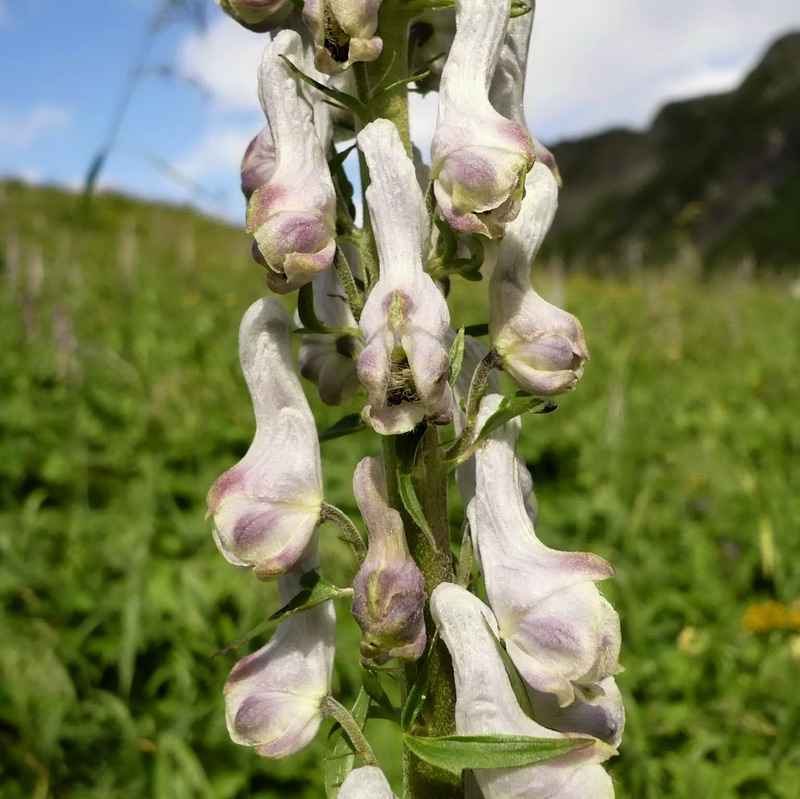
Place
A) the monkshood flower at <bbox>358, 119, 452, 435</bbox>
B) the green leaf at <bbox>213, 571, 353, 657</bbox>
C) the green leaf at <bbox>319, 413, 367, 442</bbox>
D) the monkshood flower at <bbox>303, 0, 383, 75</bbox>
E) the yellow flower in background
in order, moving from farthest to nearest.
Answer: the yellow flower in background, the green leaf at <bbox>319, 413, 367, 442</bbox>, the green leaf at <bbox>213, 571, 353, 657</bbox>, the monkshood flower at <bbox>303, 0, 383, 75</bbox>, the monkshood flower at <bbox>358, 119, 452, 435</bbox>

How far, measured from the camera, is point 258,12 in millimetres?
1364

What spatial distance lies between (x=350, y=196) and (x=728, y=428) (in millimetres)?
4269

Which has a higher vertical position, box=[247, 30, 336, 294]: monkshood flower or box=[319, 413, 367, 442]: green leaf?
box=[247, 30, 336, 294]: monkshood flower

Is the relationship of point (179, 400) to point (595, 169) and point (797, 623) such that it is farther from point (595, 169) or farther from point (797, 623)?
point (595, 169)

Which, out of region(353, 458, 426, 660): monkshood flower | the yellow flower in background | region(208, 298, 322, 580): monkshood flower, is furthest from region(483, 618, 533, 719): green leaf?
the yellow flower in background

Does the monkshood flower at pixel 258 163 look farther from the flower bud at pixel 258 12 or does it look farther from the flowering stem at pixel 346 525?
the flowering stem at pixel 346 525

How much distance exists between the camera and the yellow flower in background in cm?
293

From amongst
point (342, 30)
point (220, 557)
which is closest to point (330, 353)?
point (342, 30)

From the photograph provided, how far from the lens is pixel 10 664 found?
252cm

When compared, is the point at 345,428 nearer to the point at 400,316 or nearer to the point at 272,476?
the point at 272,476

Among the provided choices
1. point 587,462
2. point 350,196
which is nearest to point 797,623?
point 587,462

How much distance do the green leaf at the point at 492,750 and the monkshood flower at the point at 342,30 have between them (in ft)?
3.13

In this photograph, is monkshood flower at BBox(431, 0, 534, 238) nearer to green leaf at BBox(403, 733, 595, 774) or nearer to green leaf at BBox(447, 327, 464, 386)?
green leaf at BBox(447, 327, 464, 386)

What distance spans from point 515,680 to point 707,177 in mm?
41797
